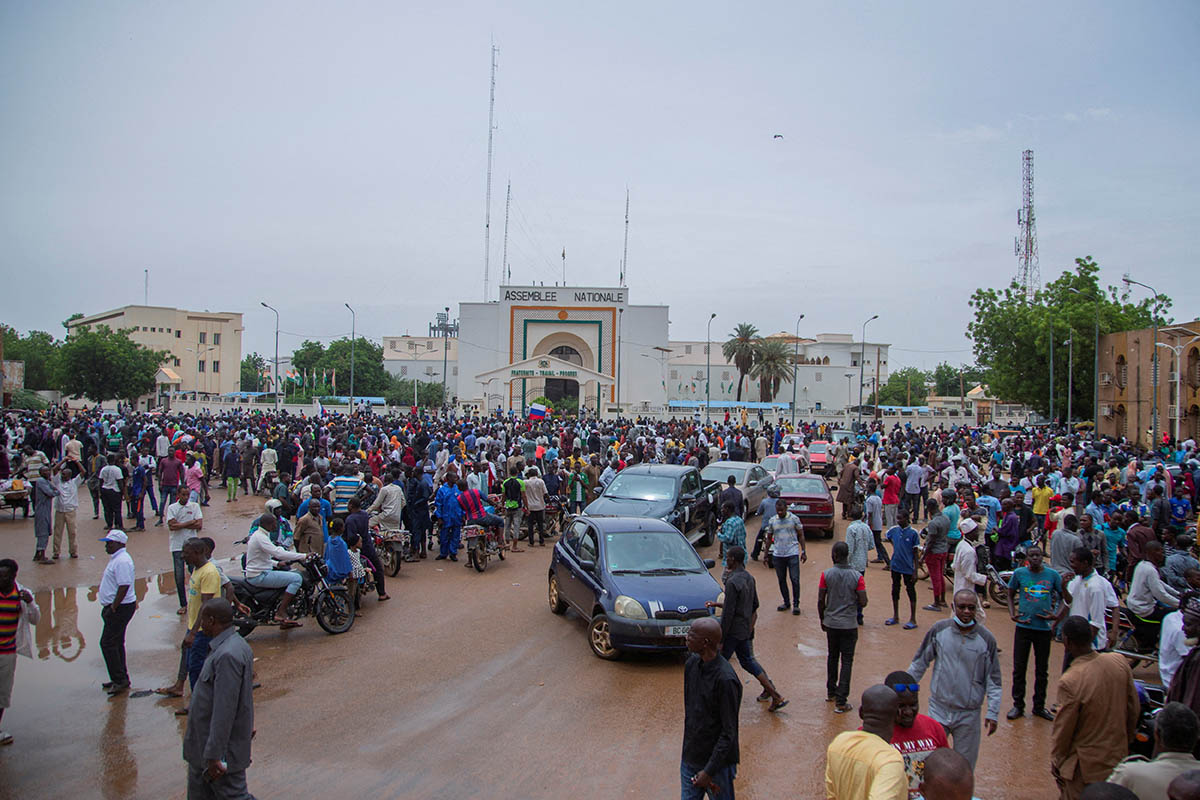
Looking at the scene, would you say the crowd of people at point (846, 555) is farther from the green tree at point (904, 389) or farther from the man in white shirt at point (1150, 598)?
the green tree at point (904, 389)

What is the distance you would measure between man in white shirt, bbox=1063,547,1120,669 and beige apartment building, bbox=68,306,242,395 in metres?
85.5

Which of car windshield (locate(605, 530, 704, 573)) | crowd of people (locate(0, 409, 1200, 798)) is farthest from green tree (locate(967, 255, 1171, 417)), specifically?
car windshield (locate(605, 530, 704, 573))

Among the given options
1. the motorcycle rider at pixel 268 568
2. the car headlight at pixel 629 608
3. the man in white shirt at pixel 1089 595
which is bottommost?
the car headlight at pixel 629 608

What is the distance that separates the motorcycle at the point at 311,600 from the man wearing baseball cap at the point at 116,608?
4.42 feet

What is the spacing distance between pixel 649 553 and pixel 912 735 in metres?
5.46

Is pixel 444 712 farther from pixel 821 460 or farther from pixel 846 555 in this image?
pixel 821 460

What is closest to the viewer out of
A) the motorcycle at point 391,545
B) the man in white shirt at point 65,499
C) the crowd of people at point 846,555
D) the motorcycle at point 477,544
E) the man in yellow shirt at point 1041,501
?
the crowd of people at point 846,555

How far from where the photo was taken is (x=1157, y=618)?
8.09 meters

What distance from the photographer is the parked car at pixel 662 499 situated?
1378cm

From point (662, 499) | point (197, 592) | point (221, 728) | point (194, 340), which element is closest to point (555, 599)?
point (662, 499)

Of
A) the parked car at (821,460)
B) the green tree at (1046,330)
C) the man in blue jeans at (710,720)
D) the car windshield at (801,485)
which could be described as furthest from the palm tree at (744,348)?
the man in blue jeans at (710,720)

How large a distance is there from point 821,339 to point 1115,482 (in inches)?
3374

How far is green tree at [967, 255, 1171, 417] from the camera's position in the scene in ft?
150

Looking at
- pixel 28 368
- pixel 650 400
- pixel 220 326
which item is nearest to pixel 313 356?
pixel 220 326
